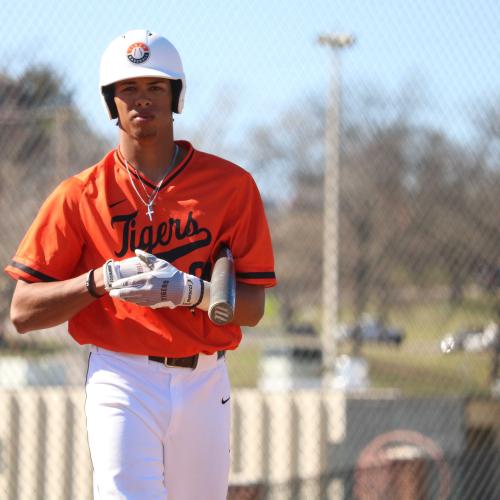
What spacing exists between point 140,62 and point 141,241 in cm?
48

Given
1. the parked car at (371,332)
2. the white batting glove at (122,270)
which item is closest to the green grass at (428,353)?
the parked car at (371,332)

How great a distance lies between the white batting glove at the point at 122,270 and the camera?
2824mm

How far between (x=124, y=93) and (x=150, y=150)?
181 mm

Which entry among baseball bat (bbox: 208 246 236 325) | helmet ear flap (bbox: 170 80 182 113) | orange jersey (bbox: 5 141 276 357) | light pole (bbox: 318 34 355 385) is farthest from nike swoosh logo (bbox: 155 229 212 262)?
light pole (bbox: 318 34 355 385)

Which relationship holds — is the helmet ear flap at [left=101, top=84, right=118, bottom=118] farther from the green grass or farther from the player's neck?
the green grass

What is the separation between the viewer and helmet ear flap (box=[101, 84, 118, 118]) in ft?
10.2

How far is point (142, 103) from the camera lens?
305cm

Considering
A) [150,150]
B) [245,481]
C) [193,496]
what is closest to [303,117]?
[245,481]

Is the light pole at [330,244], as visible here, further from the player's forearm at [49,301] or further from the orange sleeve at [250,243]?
the player's forearm at [49,301]

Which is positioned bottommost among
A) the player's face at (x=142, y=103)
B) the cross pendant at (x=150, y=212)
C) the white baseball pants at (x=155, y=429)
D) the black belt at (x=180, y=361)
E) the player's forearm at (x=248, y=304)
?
the white baseball pants at (x=155, y=429)

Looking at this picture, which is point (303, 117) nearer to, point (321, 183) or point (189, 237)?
point (321, 183)

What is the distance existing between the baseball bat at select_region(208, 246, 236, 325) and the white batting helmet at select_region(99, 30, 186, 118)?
533 mm

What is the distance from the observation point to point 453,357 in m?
6.18

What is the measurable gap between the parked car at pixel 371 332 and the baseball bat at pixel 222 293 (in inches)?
128
